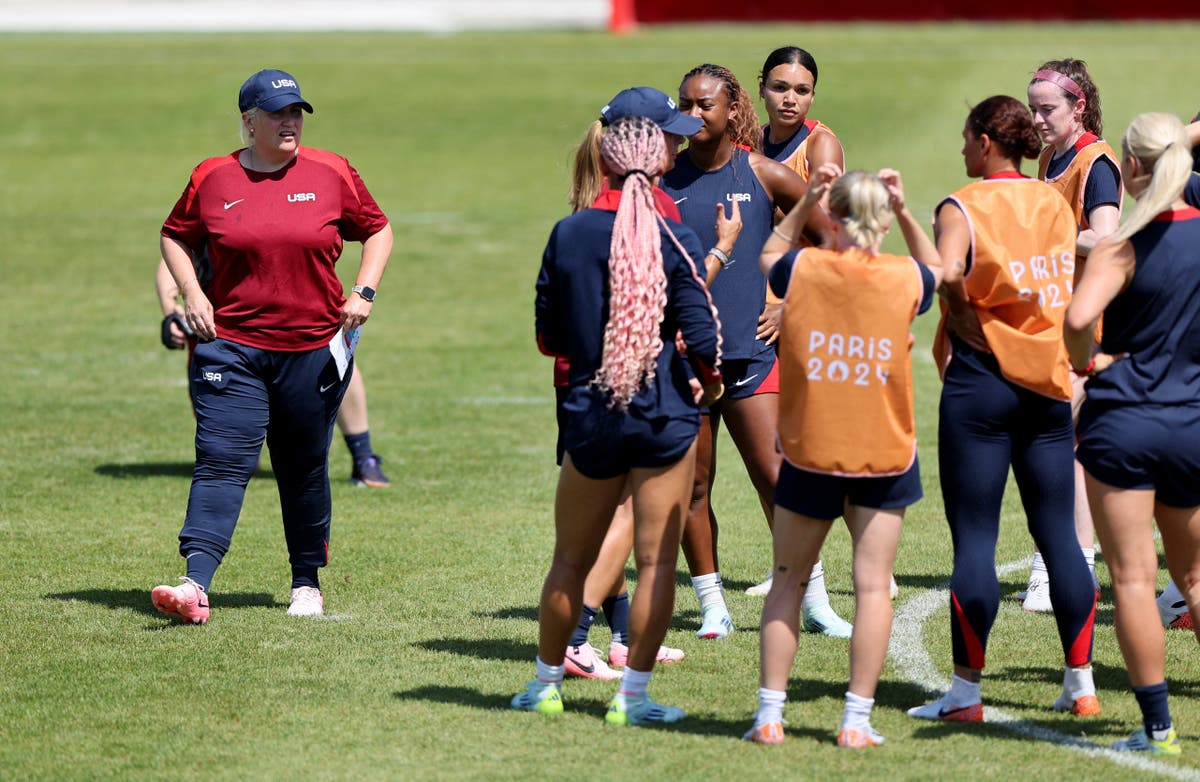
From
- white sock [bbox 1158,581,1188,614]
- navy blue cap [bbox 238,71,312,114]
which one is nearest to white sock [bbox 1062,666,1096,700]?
white sock [bbox 1158,581,1188,614]

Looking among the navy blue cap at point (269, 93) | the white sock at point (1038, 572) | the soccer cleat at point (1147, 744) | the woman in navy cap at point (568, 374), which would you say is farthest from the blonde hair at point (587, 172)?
the white sock at point (1038, 572)

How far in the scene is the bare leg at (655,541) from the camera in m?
5.79

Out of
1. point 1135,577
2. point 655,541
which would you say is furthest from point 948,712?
point 655,541

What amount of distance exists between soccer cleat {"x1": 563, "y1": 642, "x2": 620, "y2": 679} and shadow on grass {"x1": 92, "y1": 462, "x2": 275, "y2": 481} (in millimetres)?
4801

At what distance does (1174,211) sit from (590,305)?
1950 mm

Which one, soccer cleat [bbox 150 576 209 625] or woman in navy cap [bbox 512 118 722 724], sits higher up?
woman in navy cap [bbox 512 118 722 724]

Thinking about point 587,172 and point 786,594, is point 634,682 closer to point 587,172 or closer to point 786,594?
point 786,594

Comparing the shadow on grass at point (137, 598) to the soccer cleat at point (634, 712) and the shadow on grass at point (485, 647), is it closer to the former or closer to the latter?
the shadow on grass at point (485, 647)

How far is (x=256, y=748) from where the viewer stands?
5840 millimetres

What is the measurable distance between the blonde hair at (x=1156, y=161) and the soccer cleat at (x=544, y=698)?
2.49m

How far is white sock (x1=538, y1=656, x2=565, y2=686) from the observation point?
6082 mm

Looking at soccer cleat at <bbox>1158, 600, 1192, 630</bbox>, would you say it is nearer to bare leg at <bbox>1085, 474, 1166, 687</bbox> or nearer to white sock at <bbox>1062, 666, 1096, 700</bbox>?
white sock at <bbox>1062, 666, 1096, 700</bbox>

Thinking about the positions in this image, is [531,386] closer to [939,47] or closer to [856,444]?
[856,444]

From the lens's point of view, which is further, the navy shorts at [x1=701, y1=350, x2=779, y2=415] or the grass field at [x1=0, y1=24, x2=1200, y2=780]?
the navy shorts at [x1=701, y1=350, x2=779, y2=415]
